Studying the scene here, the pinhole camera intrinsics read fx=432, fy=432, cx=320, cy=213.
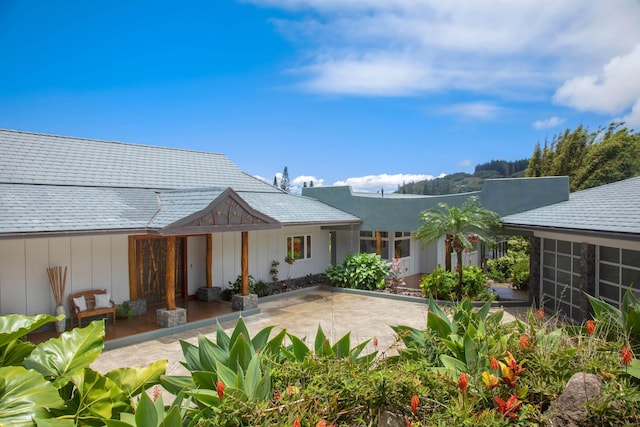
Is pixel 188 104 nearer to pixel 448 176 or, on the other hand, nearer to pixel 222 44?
pixel 222 44

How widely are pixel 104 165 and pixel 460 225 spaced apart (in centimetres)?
1220

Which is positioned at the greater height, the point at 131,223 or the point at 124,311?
the point at 131,223

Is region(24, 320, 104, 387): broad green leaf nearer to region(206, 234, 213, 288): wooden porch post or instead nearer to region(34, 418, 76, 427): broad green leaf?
region(34, 418, 76, 427): broad green leaf

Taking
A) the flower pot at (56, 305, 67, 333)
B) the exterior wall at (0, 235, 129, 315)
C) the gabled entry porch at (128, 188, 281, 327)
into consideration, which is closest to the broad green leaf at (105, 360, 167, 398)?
the gabled entry porch at (128, 188, 281, 327)

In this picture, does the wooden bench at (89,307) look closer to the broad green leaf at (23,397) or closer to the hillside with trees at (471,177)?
the broad green leaf at (23,397)

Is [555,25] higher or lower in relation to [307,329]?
higher

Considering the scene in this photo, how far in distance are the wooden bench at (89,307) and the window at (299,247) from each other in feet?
24.2

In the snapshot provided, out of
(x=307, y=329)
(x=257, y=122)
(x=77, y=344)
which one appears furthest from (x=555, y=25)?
(x=257, y=122)

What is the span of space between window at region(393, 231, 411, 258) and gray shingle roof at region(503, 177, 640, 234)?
5498 mm

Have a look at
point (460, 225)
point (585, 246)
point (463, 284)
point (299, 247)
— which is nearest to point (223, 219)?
point (299, 247)

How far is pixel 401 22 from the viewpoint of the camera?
1265 centimetres

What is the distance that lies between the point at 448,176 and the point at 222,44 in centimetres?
7325

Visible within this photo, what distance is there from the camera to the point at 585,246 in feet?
35.7

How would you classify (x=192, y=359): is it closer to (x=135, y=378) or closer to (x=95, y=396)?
(x=135, y=378)
